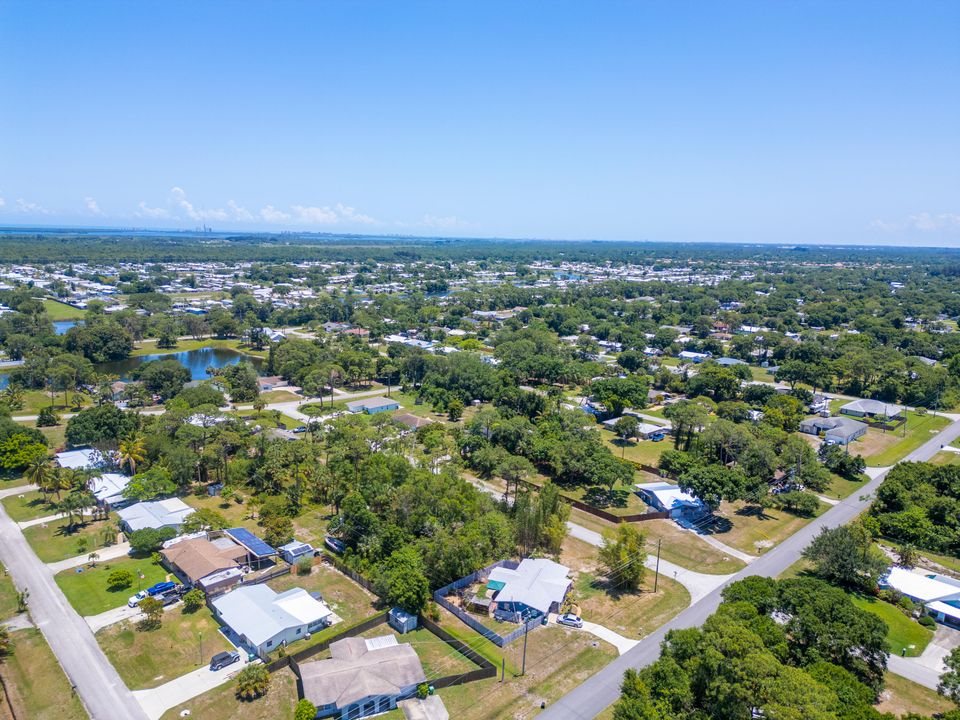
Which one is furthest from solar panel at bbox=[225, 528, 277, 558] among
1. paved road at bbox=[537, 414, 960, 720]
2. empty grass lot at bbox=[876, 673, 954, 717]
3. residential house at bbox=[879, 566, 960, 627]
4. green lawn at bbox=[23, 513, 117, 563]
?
residential house at bbox=[879, 566, 960, 627]

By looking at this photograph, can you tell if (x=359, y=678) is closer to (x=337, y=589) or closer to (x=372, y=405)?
(x=337, y=589)


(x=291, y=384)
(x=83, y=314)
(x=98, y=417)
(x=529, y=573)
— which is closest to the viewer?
(x=529, y=573)

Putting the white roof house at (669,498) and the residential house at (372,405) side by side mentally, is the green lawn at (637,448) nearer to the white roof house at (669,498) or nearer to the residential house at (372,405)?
the white roof house at (669,498)

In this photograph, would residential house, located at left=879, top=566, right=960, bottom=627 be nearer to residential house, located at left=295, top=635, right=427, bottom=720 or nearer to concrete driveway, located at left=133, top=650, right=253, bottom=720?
residential house, located at left=295, top=635, right=427, bottom=720

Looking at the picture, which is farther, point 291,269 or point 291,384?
point 291,269

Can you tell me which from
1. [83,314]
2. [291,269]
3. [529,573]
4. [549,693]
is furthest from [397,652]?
[291,269]

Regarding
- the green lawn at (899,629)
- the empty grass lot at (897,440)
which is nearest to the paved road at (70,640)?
the green lawn at (899,629)

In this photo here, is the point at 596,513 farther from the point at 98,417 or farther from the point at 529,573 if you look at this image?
the point at 98,417
